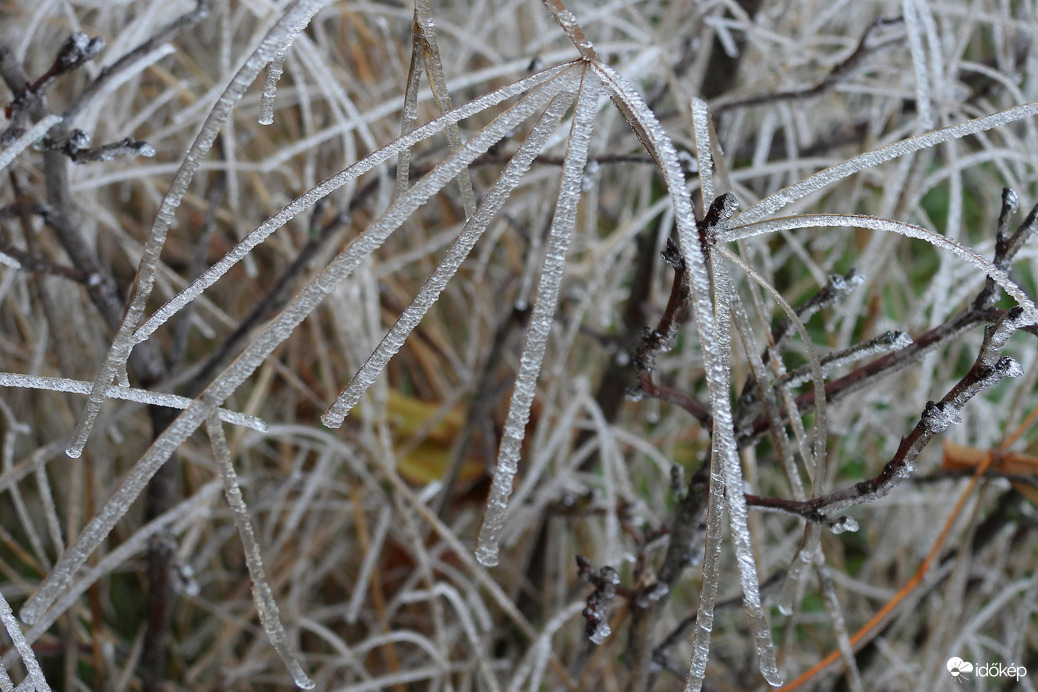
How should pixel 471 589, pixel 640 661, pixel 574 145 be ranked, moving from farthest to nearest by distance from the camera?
pixel 471 589 < pixel 640 661 < pixel 574 145

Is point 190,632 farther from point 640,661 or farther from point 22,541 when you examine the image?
point 640,661

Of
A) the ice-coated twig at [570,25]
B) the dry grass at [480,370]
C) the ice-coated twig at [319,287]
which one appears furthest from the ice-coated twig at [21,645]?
the ice-coated twig at [570,25]

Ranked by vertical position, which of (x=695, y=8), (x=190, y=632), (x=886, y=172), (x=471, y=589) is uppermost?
(x=695, y=8)

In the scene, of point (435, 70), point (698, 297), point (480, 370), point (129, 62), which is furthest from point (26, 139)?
point (480, 370)

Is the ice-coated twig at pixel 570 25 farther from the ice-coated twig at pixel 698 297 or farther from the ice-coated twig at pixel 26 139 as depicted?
the ice-coated twig at pixel 26 139

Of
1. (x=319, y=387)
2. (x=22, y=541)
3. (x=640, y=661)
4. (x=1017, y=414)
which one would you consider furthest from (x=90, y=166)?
(x=1017, y=414)

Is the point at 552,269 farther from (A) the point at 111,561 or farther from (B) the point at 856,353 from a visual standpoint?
(A) the point at 111,561

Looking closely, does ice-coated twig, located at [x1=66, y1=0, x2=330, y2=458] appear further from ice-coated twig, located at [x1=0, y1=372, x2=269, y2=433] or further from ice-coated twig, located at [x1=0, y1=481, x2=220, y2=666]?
ice-coated twig, located at [x1=0, y1=481, x2=220, y2=666]
